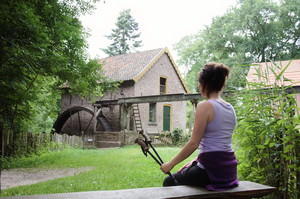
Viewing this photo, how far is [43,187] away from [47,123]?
51.8 feet

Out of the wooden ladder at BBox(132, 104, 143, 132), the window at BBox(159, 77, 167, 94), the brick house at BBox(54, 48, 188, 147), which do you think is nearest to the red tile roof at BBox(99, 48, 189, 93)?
the brick house at BBox(54, 48, 188, 147)

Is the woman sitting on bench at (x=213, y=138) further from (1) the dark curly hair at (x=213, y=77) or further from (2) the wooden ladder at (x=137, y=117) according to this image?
(2) the wooden ladder at (x=137, y=117)

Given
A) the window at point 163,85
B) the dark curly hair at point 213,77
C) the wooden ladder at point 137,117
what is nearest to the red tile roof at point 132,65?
the window at point 163,85

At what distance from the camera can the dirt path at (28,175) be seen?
20.0ft

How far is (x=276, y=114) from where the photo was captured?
11.4 ft

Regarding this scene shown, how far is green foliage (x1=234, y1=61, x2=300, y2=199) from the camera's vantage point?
3.35 metres

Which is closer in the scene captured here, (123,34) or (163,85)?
(163,85)

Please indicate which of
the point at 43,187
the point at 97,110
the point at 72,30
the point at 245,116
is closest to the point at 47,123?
the point at 97,110

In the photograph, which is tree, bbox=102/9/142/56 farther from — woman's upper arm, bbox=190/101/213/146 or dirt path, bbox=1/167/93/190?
woman's upper arm, bbox=190/101/213/146

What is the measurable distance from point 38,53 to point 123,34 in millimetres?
31125

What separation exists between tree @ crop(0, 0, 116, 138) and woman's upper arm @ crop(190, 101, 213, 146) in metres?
4.00

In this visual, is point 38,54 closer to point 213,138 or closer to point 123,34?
point 213,138

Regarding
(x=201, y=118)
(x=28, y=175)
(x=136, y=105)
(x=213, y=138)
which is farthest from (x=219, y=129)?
(x=136, y=105)

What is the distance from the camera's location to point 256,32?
25.7 metres
